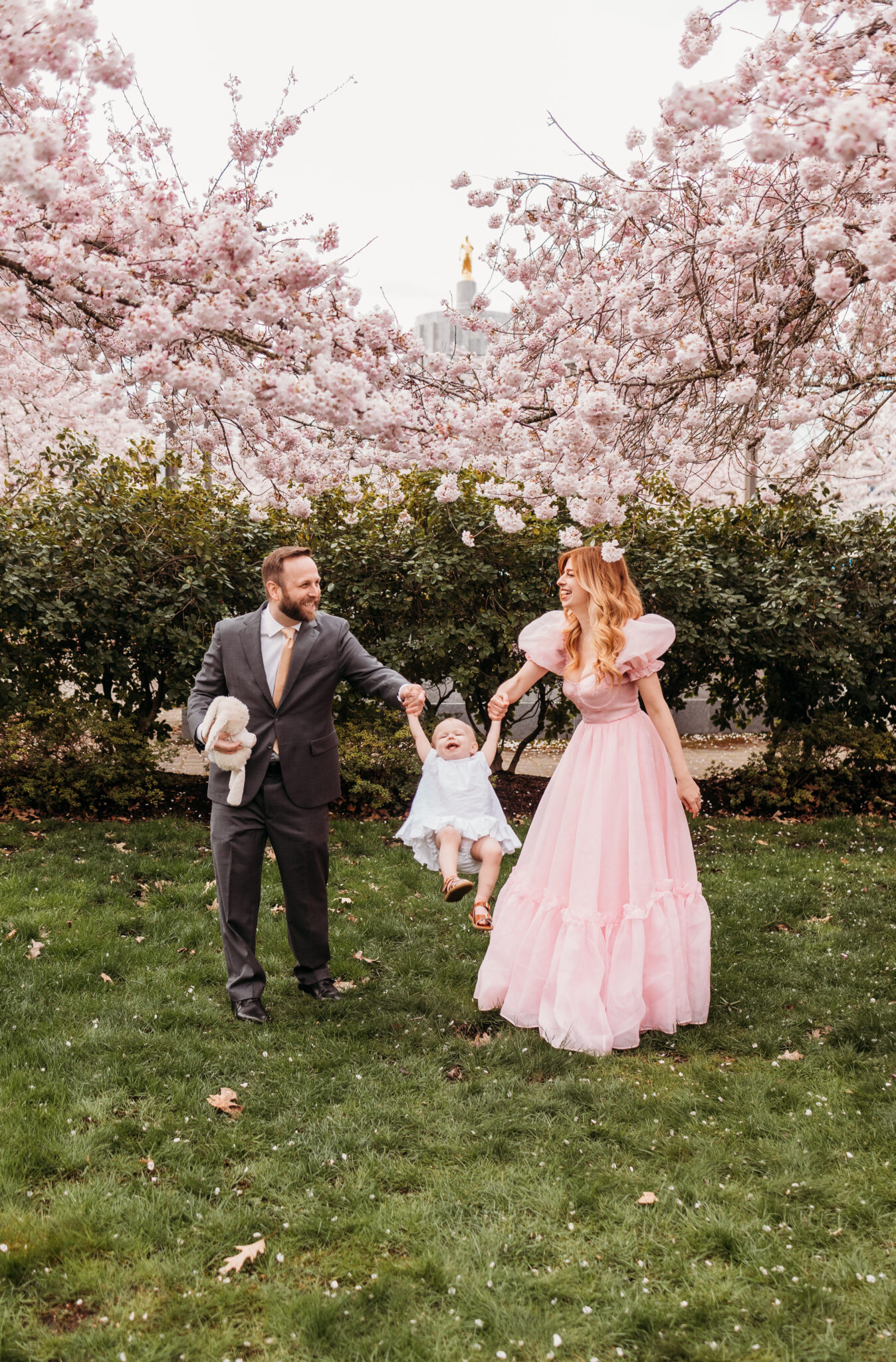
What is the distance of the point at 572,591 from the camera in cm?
420

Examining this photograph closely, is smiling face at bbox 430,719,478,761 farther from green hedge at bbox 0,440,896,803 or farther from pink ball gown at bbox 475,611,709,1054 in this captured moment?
green hedge at bbox 0,440,896,803

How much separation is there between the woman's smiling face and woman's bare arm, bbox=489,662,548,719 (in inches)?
13.0

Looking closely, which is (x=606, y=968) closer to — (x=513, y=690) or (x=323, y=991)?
(x=513, y=690)

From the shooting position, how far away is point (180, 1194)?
9.52 feet

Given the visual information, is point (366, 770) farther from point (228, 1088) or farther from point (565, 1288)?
point (565, 1288)

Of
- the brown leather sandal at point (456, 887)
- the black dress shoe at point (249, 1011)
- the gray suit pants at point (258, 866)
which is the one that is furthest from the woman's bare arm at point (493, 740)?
the black dress shoe at point (249, 1011)

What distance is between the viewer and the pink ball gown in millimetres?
3871

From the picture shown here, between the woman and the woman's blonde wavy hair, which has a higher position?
the woman's blonde wavy hair

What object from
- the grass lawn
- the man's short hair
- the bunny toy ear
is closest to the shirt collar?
the man's short hair

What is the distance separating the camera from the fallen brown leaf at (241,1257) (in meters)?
2.58

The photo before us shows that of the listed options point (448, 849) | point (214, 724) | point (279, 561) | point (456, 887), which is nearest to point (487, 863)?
point (448, 849)

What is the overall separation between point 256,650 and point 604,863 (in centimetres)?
176

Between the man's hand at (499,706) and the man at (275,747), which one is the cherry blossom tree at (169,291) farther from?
the man's hand at (499,706)

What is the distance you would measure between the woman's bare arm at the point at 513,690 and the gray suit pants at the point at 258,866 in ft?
2.99
